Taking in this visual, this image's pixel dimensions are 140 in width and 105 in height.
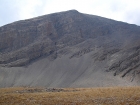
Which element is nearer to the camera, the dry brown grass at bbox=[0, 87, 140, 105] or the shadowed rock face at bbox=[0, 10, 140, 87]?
the dry brown grass at bbox=[0, 87, 140, 105]

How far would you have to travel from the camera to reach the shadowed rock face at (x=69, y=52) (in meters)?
77.4

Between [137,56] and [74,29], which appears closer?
[137,56]

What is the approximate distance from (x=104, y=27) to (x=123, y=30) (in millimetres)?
10848

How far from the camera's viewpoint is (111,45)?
10031 cm

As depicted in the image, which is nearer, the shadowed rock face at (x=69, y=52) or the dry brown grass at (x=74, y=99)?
the dry brown grass at (x=74, y=99)

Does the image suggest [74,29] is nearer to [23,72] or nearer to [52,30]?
[52,30]

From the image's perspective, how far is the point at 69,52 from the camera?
103 meters

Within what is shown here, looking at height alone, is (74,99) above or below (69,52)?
below

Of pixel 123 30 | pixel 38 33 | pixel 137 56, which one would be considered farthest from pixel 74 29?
pixel 137 56

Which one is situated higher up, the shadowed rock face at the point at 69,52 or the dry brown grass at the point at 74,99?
the shadowed rock face at the point at 69,52

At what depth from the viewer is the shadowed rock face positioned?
3046 inches

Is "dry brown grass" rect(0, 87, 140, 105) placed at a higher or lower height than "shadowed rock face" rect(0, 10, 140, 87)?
lower

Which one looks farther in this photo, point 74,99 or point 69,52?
point 69,52

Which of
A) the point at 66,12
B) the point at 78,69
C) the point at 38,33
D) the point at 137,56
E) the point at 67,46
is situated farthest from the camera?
the point at 66,12
